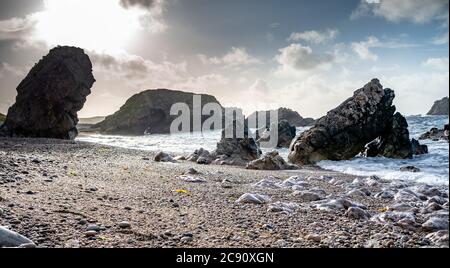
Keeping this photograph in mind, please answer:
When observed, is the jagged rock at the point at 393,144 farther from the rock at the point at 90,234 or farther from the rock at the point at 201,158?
the rock at the point at 90,234

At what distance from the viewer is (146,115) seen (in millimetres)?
86625

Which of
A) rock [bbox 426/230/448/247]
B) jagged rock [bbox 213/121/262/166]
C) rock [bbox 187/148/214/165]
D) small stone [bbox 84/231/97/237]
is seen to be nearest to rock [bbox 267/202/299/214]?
rock [bbox 426/230/448/247]

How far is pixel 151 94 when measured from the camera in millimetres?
92500

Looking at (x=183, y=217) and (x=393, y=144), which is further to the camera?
(x=393, y=144)

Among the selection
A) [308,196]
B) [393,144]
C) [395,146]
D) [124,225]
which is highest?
[393,144]

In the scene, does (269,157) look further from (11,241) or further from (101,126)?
(101,126)

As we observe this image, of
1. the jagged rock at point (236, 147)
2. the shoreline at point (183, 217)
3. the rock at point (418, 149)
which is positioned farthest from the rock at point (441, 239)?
the rock at point (418, 149)

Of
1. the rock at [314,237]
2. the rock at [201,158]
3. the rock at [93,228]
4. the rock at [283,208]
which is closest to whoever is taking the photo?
the rock at [93,228]

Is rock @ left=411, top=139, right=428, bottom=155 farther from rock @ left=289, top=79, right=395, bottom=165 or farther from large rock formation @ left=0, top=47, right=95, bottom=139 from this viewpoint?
large rock formation @ left=0, top=47, right=95, bottom=139

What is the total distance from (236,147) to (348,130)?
21.3ft

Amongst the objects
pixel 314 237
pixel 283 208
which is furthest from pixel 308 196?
pixel 314 237

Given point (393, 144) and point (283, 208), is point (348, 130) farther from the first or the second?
point (283, 208)

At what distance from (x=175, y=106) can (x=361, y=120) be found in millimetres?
76759

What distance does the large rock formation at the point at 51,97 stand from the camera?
91.8 ft
